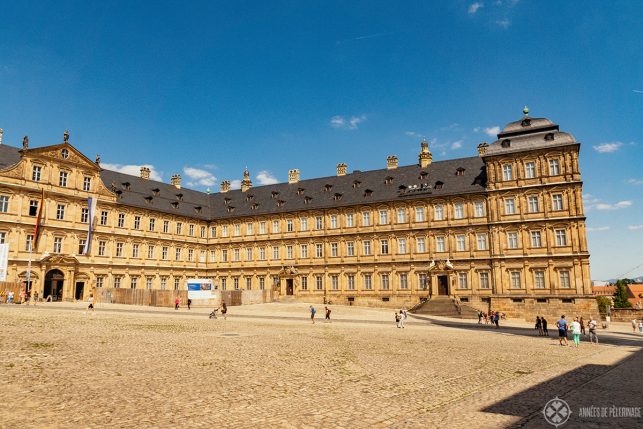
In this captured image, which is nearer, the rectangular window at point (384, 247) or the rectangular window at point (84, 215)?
the rectangular window at point (84, 215)

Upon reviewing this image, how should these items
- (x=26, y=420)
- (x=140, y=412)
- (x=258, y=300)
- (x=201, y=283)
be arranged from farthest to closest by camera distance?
1. (x=258, y=300)
2. (x=201, y=283)
3. (x=140, y=412)
4. (x=26, y=420)

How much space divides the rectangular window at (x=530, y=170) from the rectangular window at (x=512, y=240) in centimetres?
660

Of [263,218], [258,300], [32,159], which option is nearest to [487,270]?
[258,300]

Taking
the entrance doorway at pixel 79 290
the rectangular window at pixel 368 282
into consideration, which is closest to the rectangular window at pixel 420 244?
the rectangular window at pixel 368 282

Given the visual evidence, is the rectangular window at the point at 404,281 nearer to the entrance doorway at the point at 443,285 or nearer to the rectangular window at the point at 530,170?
the entrance doorway at the point at 443,285

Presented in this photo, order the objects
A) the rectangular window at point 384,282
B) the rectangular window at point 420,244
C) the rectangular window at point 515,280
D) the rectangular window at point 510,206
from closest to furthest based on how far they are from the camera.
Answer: the rectangular window at point 515,280 → the rectangular window at point 510,206 → the rectangular window at point 420,244 → the rectangular window at point 384,282

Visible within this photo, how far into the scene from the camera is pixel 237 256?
64.4m

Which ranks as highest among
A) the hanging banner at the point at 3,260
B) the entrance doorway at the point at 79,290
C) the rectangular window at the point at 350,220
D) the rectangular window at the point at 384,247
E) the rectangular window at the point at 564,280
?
the rectangular window at the point at 350,220

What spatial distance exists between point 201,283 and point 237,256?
17734 millimetres

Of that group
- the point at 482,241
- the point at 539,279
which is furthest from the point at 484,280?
the point at 539,279

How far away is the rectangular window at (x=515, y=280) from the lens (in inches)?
1857

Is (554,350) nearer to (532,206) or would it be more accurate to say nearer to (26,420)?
(26,420)

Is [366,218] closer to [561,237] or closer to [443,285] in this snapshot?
[443,285]

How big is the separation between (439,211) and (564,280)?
15.1 metres
